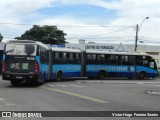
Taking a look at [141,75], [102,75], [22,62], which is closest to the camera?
[22,62]

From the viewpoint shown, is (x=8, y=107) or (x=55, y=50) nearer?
(x=8, y=107)

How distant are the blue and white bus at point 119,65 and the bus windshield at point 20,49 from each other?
13.6m

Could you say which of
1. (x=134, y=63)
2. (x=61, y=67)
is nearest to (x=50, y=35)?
(x=134, y=63)

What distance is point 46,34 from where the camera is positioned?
3374 inches

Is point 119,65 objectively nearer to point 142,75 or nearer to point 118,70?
point 118,70

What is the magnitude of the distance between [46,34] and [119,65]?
48.0 metres

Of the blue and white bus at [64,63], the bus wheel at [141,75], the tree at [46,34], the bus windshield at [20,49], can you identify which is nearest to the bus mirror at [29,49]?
the bus windshield at [20,49]

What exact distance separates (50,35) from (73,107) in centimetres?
7152

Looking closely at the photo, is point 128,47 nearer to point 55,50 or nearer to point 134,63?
point 134,63

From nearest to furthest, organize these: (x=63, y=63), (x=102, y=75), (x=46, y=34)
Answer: (x=63, y=63), (x=102, y=75), (x=46, y=34)

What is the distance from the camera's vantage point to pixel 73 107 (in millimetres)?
13797

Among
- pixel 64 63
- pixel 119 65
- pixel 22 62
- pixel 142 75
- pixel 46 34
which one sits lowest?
pixel 142 75

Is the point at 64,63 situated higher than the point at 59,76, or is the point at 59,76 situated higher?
the point at 64,63

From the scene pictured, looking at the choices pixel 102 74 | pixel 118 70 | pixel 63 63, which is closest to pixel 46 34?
pixel 118 70
